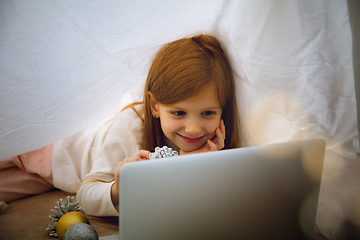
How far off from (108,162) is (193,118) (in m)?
0.41

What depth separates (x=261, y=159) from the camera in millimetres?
470

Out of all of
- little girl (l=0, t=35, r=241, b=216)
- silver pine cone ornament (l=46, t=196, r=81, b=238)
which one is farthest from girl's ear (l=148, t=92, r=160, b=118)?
silver pine cone ornament (l=46, t=196, r=81, b=238)

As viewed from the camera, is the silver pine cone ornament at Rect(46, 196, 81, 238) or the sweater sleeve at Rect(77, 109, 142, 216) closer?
the silver pine cone ornament at Rect(46, 196, 81, 238)

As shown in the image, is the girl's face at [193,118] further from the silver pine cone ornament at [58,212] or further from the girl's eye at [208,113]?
the silver pine cone ornament at [58,212]

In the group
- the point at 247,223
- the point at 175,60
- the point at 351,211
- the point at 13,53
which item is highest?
the point at 13,53

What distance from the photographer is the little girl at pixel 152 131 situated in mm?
937

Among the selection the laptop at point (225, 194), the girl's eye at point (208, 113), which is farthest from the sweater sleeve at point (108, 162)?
the laptop at point (225, 194)

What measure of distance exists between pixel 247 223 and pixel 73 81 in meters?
0.59

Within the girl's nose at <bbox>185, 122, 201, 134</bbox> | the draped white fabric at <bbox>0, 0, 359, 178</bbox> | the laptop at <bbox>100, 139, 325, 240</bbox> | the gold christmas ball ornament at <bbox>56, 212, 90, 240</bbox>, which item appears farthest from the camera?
the girl's nose at <bbox>185, 122, 201, 134</bbox>

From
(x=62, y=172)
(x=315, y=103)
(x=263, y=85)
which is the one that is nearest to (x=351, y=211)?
(x=315, y=103)

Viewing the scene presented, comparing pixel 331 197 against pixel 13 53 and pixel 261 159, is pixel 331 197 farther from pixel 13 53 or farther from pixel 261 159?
pixel 13 53

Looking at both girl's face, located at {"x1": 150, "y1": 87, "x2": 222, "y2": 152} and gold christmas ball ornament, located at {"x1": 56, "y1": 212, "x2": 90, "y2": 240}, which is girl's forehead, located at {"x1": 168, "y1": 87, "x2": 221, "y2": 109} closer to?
girl's face, located at {"x1": 150, "y1": 87, "x2": 222, "y2": 152}

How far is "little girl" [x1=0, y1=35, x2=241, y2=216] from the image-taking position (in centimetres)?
94

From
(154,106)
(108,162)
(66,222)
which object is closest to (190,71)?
(154,106)
